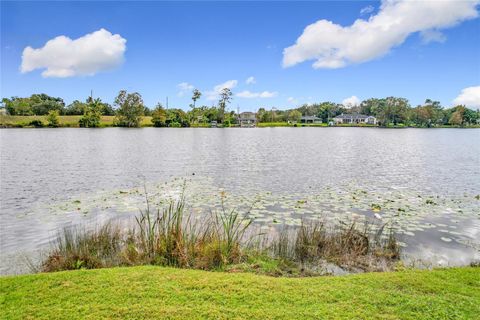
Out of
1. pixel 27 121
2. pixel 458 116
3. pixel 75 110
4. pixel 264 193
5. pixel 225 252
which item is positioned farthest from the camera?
pixel 458 116

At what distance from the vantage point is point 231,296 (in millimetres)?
3924

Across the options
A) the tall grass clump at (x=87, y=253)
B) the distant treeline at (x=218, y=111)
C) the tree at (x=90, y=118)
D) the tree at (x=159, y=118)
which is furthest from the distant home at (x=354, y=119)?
the tall grass clump at (x=87, y=253)

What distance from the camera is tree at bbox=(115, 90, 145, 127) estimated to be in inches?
3617

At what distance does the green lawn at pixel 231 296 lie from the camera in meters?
3.55

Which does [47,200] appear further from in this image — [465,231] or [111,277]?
[465,231]

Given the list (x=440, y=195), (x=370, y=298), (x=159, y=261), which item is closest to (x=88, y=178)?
(x=159, y=261)

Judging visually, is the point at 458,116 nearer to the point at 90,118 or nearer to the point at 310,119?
the point at 310,119

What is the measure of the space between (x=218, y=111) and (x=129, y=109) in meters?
34.7

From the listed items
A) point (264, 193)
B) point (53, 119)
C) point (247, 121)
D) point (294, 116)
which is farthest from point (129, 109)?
point (264, 193)

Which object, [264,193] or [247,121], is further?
[247,121]

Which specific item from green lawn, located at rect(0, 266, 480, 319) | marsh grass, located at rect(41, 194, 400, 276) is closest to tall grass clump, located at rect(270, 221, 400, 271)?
A: marsh grass, located at rect(41, 194, 400, 276)

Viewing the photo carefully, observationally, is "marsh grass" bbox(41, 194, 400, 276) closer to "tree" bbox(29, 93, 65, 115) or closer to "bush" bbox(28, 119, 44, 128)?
"bush" bbox(28, 119, 44, 128)

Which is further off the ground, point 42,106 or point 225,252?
point 42,106

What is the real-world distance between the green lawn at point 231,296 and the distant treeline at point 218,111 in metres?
91.1
